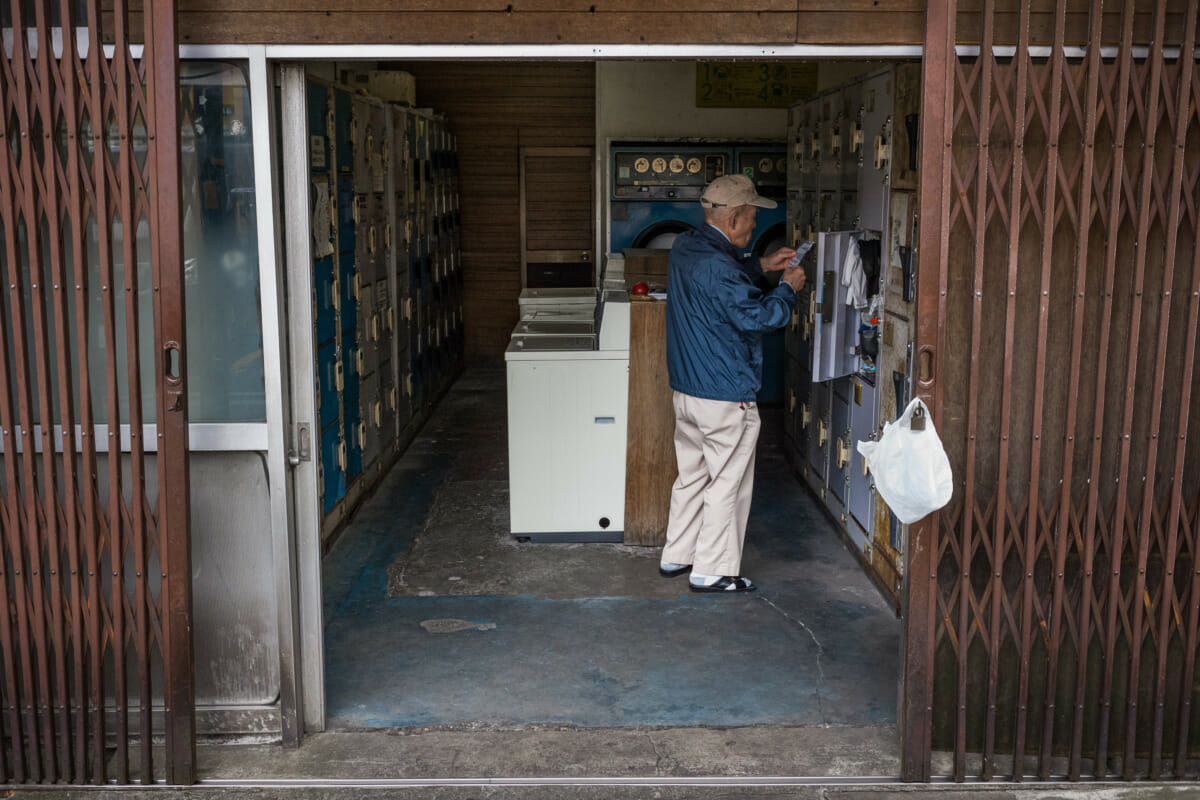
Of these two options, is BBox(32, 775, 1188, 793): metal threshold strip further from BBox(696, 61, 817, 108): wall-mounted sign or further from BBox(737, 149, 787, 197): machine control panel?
BBox(696, 61, 817, 108): wall-mounted sign

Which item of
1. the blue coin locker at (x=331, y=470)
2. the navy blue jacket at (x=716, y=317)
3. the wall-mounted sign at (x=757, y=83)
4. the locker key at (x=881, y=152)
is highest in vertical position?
the wall-mounted sign at (x=757, y=83)

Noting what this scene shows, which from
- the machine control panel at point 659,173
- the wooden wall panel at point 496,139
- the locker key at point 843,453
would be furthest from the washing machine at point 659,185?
the locker key at point 843,453

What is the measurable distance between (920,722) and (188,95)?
267 cm

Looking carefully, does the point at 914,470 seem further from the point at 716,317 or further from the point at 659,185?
the point at 659,185

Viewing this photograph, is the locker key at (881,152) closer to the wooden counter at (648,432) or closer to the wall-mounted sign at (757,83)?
the wooden counter at (648,432)

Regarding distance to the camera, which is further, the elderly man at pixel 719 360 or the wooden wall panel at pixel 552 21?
the elderly man at pixel 719 360

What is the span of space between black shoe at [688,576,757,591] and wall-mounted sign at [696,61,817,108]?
15.0 feet

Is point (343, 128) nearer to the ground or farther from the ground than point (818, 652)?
farther from the ground

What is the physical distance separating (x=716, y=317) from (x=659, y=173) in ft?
12.7

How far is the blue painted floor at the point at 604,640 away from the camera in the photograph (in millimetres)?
3586

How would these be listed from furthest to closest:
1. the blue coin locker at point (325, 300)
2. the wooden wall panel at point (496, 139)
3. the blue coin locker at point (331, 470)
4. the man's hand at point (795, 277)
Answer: the wooden wall panel at point (496, 139) → the blue coin locker at point (331, 470) → the blue coin locker at point (325, 300) → the man's hand at point (795, 277)

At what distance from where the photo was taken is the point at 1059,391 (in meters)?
3.08

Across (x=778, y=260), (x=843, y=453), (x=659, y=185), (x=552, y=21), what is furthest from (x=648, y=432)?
(x=659, y=185)

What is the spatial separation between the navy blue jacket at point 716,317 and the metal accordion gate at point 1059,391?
4.38 ft
